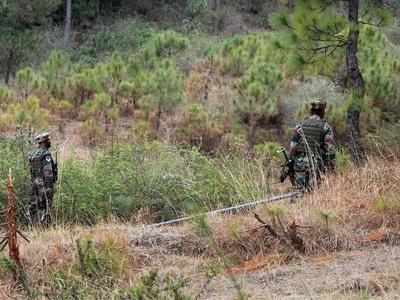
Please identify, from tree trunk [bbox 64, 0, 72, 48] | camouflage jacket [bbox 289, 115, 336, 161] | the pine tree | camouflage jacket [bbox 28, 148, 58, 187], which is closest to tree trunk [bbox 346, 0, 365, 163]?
the pine tree

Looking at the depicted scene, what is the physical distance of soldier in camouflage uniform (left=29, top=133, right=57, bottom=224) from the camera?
25.4 feet

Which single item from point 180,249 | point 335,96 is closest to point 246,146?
point 335,96

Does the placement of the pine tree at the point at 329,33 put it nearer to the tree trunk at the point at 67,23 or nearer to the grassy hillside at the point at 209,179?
the grassy hillside at the point at 209,179

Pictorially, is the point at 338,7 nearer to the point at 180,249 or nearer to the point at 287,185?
the point at 287,185

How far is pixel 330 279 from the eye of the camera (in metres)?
5.04

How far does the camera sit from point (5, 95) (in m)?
15.5

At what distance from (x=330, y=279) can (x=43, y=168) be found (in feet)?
12.5

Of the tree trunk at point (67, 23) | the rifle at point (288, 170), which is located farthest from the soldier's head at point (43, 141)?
the tree trunk at point (67, 23)

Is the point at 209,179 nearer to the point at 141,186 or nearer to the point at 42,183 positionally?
the point at 141,186

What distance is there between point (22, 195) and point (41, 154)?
2.34 ft

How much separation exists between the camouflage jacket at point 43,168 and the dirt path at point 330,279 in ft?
9.90

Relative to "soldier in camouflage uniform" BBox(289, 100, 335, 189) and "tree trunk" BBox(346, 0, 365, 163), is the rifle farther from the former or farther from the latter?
"tree trunk" BBox(346, 0, 365, 163)

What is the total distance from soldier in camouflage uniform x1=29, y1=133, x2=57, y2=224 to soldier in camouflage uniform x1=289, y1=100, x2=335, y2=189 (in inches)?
101

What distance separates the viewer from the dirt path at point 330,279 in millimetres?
4656
